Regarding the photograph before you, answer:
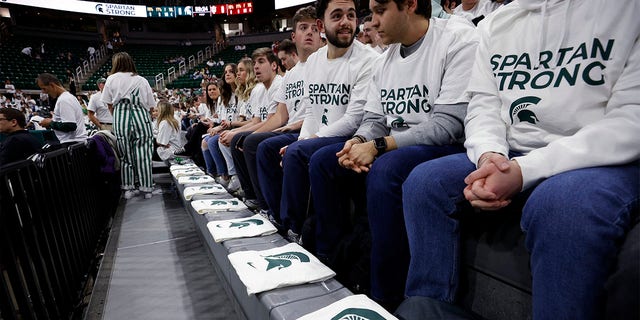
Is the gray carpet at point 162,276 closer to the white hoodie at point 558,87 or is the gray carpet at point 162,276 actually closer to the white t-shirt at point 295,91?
the white t-shirt at point 295,91

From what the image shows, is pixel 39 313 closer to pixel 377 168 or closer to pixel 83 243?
pixel 83 243

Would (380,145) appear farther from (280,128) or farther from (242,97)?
(242,97)

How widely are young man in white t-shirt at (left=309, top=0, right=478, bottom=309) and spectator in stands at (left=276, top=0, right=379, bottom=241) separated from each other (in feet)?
0.69

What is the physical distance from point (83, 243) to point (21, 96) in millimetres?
12149

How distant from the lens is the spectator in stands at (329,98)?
1616 mm

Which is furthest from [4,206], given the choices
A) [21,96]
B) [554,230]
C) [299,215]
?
[21,96]

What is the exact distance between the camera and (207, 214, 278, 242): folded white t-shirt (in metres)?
1.56

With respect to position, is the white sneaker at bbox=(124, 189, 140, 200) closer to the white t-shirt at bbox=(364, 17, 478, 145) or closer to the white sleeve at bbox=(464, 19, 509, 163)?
the white t-shirt at bbox=(364, 17, 478, 145)

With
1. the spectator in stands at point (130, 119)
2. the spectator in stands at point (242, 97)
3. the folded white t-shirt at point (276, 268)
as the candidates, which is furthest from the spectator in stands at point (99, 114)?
the folded white t-shirt at point (276, 268)

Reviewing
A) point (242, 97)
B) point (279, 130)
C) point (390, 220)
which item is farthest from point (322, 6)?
point (242, 97)

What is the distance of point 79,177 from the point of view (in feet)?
7.67

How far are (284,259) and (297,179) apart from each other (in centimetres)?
43

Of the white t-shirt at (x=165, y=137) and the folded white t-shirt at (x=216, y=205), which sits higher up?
the folded white t-shirt at (x=216, y=205)

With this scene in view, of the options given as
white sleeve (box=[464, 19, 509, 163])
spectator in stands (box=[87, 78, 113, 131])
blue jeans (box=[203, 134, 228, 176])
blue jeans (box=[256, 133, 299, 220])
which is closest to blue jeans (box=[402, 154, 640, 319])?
white sleeve (box=[464, 19, 509, 163])
